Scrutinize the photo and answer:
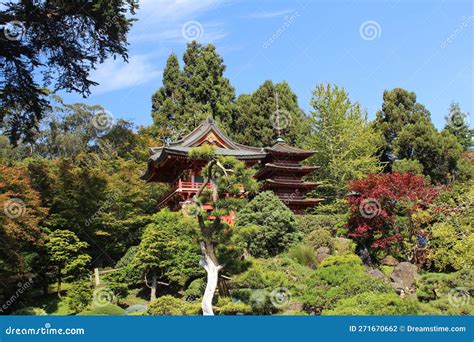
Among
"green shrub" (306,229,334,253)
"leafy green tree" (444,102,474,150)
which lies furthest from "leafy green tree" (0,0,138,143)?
"leafy green tree" (444,102,474,150)

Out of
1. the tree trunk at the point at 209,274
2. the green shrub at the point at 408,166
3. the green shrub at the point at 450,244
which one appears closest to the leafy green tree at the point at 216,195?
the tree trunk at the point at 209,274

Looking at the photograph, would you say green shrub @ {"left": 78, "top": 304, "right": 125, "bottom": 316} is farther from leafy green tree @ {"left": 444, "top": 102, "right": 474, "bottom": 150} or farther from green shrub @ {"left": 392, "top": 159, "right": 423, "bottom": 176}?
leafy green tree @ {"left": 444, "top": 102, "right": 474, "bottom": 150}

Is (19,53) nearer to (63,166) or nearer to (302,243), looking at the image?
(63,166)

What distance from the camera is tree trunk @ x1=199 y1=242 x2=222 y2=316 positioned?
1138 centimetres

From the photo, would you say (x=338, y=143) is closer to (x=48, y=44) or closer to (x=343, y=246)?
(x=343, y=246)

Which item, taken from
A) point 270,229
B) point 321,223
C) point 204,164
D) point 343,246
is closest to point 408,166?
point 321,223

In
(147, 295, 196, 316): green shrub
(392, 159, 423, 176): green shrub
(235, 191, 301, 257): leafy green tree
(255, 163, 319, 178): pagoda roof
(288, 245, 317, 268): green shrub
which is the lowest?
(147, 295, 196, 316): green shrub

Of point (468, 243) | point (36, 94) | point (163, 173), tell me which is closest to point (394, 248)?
point (468, 243)

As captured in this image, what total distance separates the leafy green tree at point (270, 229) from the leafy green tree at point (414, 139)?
49.6 ft

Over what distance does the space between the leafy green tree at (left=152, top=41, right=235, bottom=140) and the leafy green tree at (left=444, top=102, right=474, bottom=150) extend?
18.4 m

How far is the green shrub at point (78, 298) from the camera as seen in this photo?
16391 millimetres

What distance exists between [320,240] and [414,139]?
15.4m

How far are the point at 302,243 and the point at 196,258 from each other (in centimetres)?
416

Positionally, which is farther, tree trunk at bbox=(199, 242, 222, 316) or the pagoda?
the pagoda
